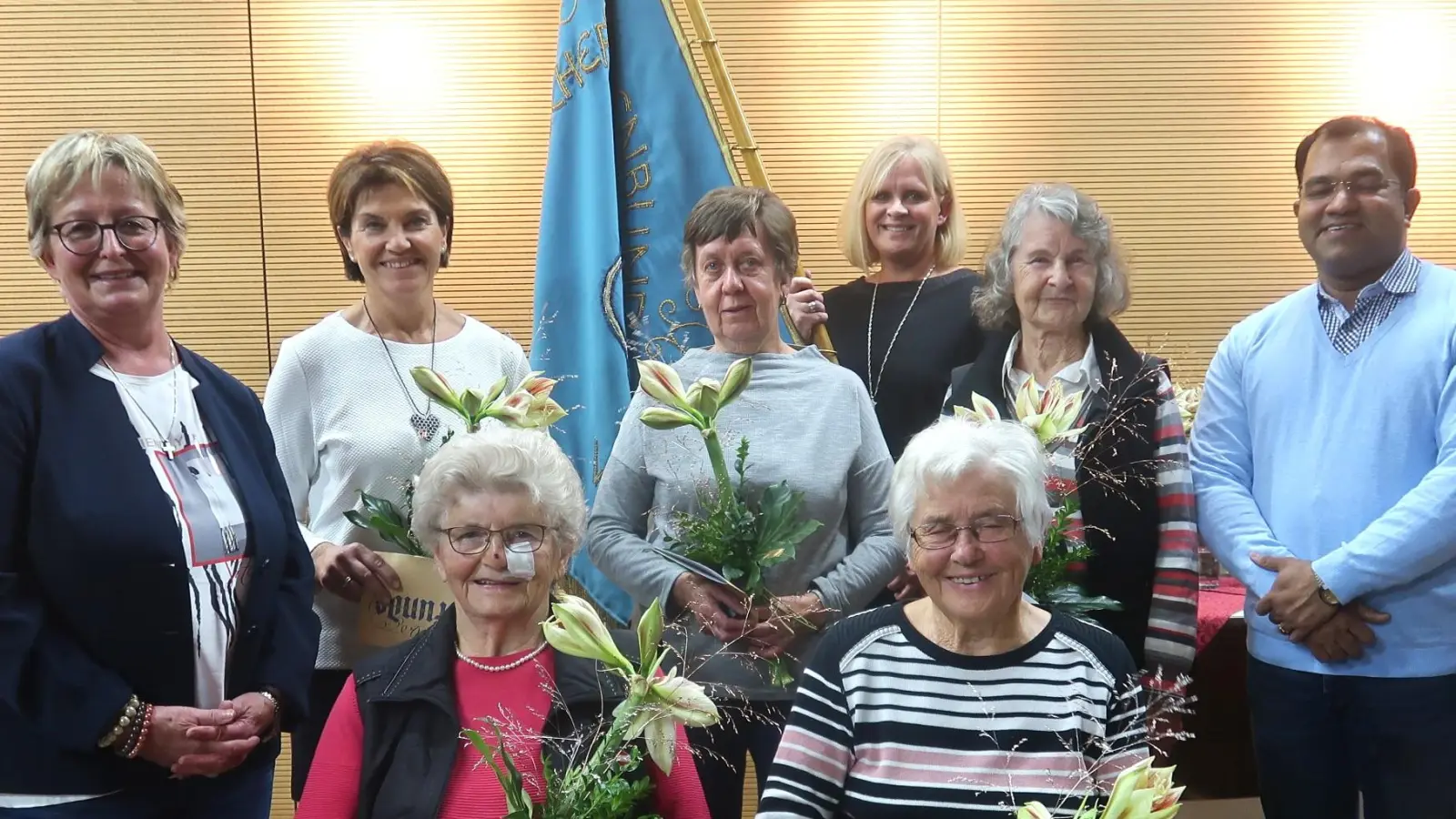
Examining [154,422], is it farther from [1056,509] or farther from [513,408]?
[1056,509]

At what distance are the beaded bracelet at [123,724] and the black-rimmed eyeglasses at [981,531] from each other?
124cm

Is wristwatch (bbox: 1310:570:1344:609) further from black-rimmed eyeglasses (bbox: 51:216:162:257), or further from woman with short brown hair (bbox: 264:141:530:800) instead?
black-rimmed eyeglasses (bbox: 51:216:162:257)

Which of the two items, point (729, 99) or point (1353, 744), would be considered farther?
point (729, 99)

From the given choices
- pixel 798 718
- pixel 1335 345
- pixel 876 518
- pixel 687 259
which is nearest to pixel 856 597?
pixel 876 518

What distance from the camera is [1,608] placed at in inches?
71.1

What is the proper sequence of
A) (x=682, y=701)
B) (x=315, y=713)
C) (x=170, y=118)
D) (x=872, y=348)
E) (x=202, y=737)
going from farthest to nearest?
(x=170, y=118), (x=872, y=348), (x=315, y=713), (x=202, y=737), (x=682, y=701)

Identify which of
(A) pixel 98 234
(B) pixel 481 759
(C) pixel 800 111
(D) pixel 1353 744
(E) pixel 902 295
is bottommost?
(D) pixel 1353 744

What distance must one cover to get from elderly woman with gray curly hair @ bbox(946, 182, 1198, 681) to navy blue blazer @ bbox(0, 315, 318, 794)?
144 cm

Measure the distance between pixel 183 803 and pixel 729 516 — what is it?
1.01 metres

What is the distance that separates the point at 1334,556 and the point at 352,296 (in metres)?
3.01

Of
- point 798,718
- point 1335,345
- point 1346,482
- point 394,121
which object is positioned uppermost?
point 394,121

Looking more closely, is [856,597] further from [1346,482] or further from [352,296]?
[352,296]

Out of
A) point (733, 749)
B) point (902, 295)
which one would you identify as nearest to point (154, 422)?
point (733, 749)

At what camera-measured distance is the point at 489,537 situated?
77.4 inches
